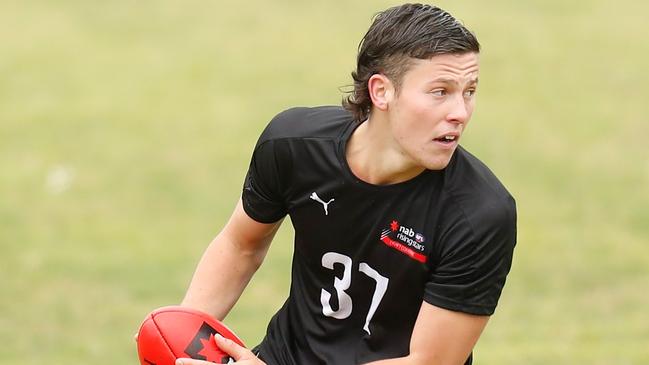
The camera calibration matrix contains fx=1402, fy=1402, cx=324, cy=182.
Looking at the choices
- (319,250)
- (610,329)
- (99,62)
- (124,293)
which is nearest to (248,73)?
(99,62)

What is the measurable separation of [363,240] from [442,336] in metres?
0.54

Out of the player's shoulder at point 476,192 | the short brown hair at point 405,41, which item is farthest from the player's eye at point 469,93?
the player's shoulder at point 476,192

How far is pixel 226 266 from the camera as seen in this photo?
6223 millimetres

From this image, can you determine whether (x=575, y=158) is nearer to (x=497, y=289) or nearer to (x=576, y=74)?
(x=576, y=74)

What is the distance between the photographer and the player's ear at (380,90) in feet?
18.1

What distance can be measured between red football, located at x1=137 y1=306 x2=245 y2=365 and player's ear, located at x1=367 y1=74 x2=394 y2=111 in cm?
117

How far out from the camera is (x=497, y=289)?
216 inches

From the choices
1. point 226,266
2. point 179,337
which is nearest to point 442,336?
point 179,337

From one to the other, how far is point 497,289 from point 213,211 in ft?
34.3

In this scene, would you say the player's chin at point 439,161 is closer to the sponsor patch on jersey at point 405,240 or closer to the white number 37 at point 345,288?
the sponsor patch on jersey at point 405,240

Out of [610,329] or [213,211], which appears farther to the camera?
[213,211]

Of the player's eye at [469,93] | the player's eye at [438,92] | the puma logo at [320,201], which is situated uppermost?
the player's eye at [438,92]

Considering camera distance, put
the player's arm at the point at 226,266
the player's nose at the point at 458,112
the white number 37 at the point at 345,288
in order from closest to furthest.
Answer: the player's nose at the point at 458,112 → the white number 37 at the point at 345,288 → the player's arm at the point at 226,266

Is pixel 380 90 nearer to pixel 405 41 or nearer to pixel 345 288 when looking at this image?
pixel 405 41
